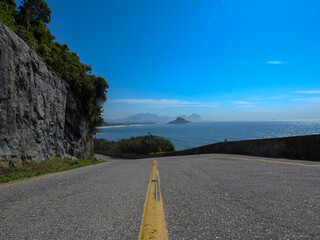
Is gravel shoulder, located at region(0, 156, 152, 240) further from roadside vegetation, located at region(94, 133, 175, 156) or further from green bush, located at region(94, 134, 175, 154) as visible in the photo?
green bush, located at region(94, 134, 175, 154)

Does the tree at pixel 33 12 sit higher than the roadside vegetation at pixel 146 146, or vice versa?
the tree at pixel 33 12

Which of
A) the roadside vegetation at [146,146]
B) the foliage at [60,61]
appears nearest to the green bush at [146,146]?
Result: the roadside vegetation at [146,146]

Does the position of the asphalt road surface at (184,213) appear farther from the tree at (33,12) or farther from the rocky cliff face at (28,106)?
the tree at (33,12)

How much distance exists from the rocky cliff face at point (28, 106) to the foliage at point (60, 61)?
6.33 ft

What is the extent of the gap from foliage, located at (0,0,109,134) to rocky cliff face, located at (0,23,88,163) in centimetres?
193

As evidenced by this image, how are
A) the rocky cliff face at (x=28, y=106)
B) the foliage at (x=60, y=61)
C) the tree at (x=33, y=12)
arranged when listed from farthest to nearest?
1. the tree at (x=33, y=12)
2. the foliage at (x=60, y=61)
3. the rocky cliff face at (x=28, y=106)

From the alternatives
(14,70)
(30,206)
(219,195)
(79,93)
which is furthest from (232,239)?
(79,93)

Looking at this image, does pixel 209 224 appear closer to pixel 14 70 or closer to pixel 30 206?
pixel 30 206

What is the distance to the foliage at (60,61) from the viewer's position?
1461 cm

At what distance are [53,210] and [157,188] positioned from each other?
1.85 m

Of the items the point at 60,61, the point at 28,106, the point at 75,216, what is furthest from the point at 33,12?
the point at 75,216

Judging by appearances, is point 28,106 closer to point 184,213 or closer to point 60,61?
point 60,61

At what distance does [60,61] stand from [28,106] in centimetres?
778

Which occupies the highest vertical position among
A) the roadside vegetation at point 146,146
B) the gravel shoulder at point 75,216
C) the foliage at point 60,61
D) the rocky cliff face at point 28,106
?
the foliage at point 60,61
